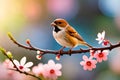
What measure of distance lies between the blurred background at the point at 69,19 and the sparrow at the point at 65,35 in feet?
6.37

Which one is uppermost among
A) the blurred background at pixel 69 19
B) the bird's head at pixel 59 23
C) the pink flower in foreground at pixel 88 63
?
Answer: the bird's head at pixel 59 23

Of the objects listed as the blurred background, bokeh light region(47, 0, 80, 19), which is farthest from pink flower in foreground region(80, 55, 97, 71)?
bokeh light region(47, 0, 80, 19)

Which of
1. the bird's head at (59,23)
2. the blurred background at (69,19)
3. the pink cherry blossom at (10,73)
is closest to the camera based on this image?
the pink cherry blossom at (10,73)

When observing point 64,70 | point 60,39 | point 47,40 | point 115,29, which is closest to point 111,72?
point 64,70

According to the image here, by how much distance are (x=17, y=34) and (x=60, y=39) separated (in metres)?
Answer: 2.63

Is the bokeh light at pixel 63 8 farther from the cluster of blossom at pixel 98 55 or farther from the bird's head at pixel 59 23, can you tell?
the cluster of blossom at pixel 98 55

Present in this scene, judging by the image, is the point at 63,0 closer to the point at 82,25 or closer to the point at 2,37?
the point at 82,25

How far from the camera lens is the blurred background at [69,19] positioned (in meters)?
3.32

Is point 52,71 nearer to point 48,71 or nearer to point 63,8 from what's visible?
point 48,71

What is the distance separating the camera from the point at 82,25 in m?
4.50

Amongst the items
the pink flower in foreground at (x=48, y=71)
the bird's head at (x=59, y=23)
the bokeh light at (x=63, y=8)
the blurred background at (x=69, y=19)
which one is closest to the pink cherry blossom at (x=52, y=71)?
Answer: the pink flower in foreground at (x=48, y=71)

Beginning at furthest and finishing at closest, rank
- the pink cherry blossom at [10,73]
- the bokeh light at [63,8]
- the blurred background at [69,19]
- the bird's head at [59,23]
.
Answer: the bokeh light at [63,8] → the blurred background at [69,19] → the bird's head at [59,23] → the pink cherry blossom at [10,73]

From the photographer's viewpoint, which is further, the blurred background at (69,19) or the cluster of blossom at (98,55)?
the blurred background at (69,19)

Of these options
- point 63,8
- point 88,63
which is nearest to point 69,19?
point 63,8
